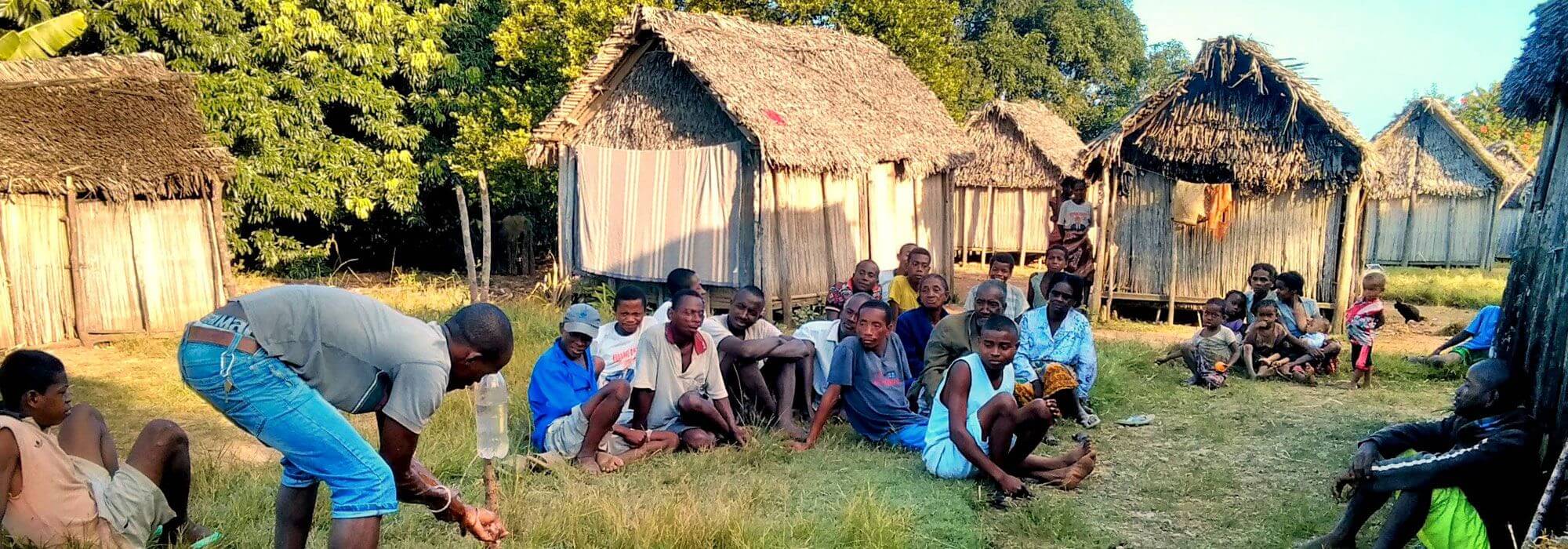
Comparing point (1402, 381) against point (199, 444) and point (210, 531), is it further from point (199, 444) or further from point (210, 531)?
point (199, 444)

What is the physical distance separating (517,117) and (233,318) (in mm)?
12878

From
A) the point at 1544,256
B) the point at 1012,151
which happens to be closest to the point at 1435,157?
the point at 1012,151

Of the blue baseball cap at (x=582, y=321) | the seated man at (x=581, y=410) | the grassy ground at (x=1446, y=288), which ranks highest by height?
the blue baseball cap at (x=582, y=321)

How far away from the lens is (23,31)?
11906 mm

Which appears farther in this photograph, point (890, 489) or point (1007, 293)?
point (1007, 293)

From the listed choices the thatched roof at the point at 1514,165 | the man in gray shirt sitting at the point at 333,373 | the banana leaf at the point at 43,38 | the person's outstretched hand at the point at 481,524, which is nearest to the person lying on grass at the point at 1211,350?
the person's outstretched hand at the point at 481,524

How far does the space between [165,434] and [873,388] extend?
3.42 meters

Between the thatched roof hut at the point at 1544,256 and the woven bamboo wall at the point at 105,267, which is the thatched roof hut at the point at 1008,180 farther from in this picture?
the woven bamboo wall at the point at 105,267

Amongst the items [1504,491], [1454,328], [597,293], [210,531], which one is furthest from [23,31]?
[1454,328]

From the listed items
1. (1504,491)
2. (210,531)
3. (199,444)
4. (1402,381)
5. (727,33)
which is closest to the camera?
(1504,491)

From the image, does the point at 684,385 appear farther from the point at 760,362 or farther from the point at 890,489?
the point at 890,489

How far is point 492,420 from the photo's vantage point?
12.5 feet

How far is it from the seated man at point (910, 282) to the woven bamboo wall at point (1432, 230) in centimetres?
1538

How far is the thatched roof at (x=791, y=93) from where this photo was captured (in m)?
10.4
